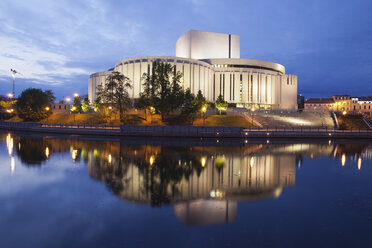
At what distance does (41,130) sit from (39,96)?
24155 mm

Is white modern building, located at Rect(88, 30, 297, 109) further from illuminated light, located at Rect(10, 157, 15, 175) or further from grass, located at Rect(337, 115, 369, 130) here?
illuminated light, located at Rect(10, 157, 15, 175)

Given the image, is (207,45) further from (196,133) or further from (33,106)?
(196,133)

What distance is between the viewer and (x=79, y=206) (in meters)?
8.26

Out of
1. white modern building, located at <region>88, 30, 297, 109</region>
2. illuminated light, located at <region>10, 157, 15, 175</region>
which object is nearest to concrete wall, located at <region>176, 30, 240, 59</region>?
white modern building, located at <region>88, 30, 297, 109</region>

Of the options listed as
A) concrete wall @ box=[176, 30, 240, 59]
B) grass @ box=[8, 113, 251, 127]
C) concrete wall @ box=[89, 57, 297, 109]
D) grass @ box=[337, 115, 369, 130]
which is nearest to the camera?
grass @ box=[337, 115, 369, 130]

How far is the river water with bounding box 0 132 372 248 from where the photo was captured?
618 centimetres

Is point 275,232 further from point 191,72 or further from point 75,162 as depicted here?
point 191,72

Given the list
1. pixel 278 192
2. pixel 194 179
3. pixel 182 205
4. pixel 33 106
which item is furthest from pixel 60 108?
pixel 278 192

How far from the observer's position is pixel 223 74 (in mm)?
80250

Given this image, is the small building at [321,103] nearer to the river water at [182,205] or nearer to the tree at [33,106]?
the tree at [33,106]

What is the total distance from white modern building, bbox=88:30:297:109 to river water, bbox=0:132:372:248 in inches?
2197

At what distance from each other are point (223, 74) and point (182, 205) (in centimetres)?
7548

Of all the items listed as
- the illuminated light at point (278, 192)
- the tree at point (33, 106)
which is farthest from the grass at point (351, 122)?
the tree at point (33, 106)

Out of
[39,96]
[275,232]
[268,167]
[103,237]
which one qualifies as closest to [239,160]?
[268,167]
